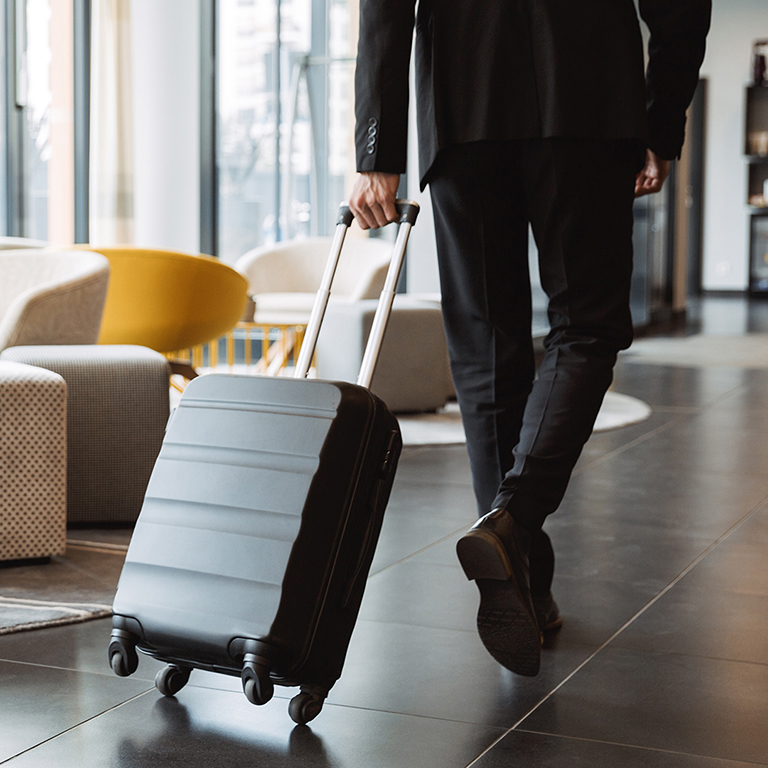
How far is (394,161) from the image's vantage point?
5.18 feet

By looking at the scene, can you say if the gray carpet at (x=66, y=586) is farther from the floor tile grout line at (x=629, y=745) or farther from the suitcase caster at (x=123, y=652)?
the floor tile grout line at (x=629, y=745)

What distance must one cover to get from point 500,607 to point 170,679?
430 millimetres

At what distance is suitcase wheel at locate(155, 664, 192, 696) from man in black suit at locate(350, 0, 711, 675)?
0.43 meters

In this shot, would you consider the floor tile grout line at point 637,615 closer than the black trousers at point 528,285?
Yes

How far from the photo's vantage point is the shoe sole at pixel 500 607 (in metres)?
1.41

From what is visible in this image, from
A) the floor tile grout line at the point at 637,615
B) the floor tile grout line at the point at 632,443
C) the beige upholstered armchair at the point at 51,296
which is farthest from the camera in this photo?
the floor tile grout line at the point at 632,443

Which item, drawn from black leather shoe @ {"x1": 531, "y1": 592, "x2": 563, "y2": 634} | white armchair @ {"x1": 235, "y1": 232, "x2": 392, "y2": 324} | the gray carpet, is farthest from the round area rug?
black leather shoe @ {"x1": 531, "y1": 592, "x2": 563, "y2": 634}

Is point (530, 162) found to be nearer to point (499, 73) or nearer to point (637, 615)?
point (499, 73)

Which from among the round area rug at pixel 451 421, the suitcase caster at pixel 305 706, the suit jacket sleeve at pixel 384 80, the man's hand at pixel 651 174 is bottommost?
the round area rug at pixel 451 421

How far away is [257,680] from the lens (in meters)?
1.30

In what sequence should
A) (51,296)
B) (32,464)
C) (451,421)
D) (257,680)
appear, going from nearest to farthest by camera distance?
(257,680)
(32,464)
(51,296)
(451,421)

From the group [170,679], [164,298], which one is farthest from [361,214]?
[164,298]

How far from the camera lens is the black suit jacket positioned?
153 centimetres

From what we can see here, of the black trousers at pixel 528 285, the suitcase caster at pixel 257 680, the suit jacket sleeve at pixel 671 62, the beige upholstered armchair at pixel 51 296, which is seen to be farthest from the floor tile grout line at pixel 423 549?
the beige upholstered armchair at pixel 51 296
